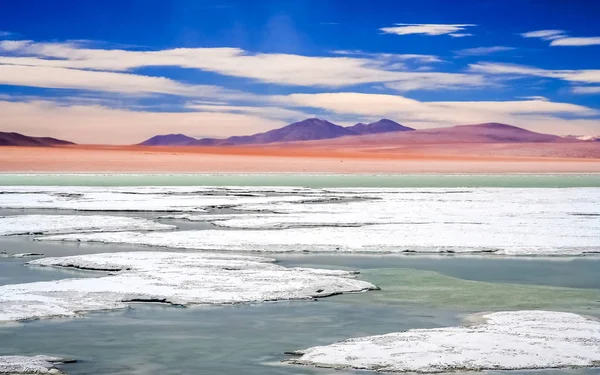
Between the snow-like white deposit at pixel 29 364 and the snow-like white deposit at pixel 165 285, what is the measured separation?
59.0 inches

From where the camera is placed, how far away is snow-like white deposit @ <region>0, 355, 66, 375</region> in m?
6.16

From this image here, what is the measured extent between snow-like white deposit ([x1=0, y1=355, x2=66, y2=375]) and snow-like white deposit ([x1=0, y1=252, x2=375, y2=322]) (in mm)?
1498

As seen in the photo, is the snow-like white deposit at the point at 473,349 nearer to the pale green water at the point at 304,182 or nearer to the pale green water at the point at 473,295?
the pale green water at the point at 473,295

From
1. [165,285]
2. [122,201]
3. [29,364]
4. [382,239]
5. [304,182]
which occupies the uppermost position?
[304,182]

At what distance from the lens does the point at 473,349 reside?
6.72m

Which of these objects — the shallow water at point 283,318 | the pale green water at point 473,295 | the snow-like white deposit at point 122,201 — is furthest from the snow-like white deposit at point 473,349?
the snow-like white deposit at point 122,201

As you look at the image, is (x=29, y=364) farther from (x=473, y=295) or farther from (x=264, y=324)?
(x=473, y=295)

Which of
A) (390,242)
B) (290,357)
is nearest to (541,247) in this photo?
(390,242)

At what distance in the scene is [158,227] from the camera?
17062 mm

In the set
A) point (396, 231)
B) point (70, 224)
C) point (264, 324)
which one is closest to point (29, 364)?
point (264, 324)

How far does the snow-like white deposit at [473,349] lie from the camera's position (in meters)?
6.35

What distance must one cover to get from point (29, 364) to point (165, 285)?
3.36 m

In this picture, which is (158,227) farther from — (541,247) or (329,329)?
(329,329)

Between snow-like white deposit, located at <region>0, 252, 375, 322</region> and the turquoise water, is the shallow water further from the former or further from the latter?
snow-like white deposit, located at <region>0, 252, 375, 322</region>
